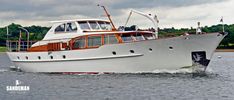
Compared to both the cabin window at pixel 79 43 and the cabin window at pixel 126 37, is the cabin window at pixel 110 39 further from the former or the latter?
the cabin window at pixel 79 43

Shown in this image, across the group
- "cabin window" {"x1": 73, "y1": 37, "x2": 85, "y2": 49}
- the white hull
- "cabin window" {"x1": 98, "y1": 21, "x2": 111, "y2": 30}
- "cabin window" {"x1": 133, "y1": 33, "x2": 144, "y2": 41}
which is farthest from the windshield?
"cabin window" {"x1": 133, "y1": 33, "x2": 144, "y2": 41}

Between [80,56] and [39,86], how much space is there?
544 centimetres

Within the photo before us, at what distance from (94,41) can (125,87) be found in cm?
730

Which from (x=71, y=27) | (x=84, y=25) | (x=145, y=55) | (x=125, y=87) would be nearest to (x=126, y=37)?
(x=145, y=55)

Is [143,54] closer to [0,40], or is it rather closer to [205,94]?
[205,94]

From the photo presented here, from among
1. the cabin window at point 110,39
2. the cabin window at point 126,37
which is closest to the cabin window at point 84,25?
the cabin window at point 110,39

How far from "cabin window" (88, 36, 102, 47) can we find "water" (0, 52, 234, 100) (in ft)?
8.12

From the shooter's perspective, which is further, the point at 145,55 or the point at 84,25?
the point at 84,25

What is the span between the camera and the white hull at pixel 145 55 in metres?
34.9

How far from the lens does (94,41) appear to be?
122 ft

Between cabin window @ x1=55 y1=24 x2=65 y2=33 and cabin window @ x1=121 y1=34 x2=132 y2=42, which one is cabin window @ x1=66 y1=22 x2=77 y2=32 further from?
cabin window @ x1=121 y1=34 x2=132 y2=42

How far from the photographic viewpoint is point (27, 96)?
28.7 metres

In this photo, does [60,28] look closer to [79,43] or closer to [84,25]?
[84,25]

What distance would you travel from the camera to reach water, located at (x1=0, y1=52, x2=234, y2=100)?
28.0 meters
